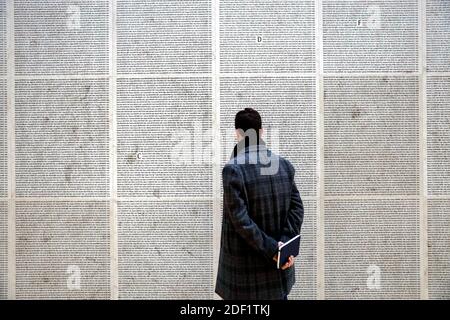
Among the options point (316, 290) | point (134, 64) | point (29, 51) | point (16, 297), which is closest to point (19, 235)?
point (16, 297)

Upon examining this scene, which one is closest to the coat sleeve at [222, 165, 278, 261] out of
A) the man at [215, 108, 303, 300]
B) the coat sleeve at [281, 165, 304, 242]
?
the man at [215, 108, 303, 300]

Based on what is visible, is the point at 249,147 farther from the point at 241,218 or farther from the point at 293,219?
the point at 293,219

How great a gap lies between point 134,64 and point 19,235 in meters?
1.80

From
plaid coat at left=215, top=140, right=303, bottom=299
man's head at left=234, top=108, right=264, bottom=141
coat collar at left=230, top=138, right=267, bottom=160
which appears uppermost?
man's head at left=234, top=108, right=264, bottom=141

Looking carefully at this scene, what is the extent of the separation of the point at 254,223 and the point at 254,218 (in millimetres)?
80

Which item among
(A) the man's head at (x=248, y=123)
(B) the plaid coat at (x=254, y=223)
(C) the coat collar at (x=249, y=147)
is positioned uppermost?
(A) the man's head at (x=248, y=123)

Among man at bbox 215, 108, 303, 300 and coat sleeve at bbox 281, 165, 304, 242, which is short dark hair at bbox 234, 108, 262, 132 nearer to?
man at bbox 215, 108, 303, 300

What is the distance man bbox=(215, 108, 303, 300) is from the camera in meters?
2.00

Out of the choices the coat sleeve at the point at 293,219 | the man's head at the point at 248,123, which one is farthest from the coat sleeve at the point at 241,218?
the man's head at the point at 248,123

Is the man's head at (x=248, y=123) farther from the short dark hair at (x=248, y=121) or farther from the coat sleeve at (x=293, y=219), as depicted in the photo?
the coat sleeve at (x=293, y=219)

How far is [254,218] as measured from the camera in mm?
2082

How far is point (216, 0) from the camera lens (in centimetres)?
287

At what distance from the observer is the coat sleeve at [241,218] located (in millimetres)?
1971

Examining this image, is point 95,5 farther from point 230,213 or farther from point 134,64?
point 230,213
